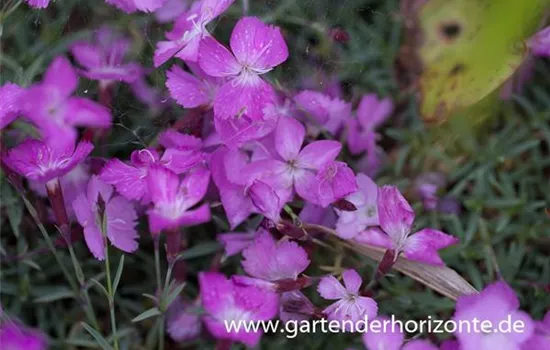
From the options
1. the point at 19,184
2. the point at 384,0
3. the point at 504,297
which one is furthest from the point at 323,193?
the point at 384,0

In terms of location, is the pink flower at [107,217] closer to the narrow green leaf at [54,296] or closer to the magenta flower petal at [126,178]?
the magenta flower petal at [126,178]

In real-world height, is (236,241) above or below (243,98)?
below

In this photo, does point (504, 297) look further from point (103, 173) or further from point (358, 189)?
point (103, 173)

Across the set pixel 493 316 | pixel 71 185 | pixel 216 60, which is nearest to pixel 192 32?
pixel 216 60

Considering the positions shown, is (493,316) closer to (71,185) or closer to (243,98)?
(243,98)

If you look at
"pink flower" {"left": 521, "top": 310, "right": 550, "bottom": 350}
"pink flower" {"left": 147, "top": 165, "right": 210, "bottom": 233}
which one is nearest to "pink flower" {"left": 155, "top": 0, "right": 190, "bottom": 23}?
"pink flower" {"left": 147, "top": 165, "right": 210, "bottom": 233}
